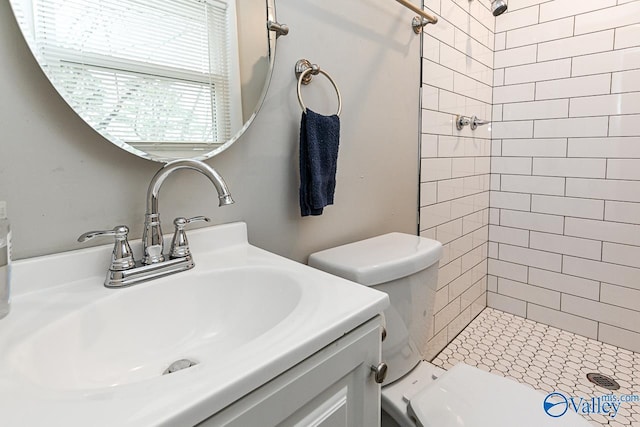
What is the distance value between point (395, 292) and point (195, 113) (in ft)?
2.23

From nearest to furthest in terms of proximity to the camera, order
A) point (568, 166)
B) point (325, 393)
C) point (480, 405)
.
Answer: point (325, 393) → point (480, 405) → point (568, 166)

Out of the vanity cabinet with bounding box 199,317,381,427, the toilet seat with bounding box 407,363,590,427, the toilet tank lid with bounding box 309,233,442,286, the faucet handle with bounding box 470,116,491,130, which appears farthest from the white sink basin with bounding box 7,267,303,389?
the faucet handle with bounding box 470,116,491,130

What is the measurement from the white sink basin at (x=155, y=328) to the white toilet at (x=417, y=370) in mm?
294

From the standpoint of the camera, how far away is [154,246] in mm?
685

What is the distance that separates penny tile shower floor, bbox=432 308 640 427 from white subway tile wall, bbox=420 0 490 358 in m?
0.09

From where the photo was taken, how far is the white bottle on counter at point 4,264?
507mm

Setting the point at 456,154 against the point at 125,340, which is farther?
the point at 456,154

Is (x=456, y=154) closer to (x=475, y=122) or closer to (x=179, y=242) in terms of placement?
(x=475, y=122)

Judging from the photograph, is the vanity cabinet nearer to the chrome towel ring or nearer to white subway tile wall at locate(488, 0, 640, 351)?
the chrome towel ring

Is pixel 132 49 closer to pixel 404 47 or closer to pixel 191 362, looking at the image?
pixel 191 362

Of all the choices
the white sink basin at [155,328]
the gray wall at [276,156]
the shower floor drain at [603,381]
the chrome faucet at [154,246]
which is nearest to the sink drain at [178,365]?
the white sink basin at [155,328]

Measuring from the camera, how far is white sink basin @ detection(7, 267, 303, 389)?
0.49 meters

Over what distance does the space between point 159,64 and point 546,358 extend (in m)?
1.90

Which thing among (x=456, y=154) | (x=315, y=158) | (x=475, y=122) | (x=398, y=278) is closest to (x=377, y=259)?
(x=398, y=278)
